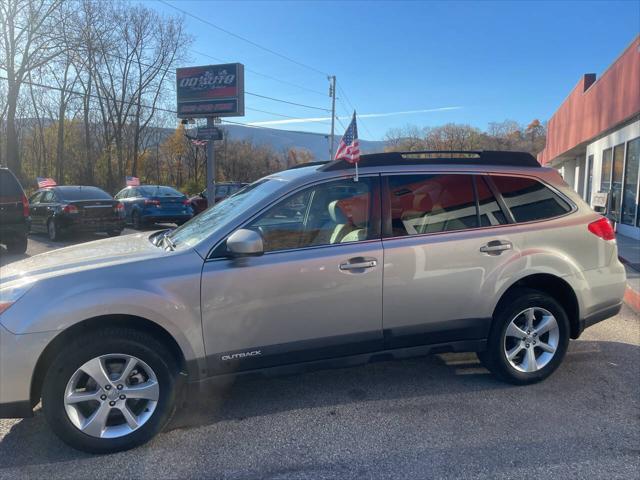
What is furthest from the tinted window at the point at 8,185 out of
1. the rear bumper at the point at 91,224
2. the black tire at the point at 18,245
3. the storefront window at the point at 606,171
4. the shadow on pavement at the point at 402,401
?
the storefront window at the point at 606,171

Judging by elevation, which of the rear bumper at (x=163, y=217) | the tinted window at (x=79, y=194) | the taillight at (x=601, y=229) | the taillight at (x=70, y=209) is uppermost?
the tinted window at (x=79, y=194)

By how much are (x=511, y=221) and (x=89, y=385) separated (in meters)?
3.26

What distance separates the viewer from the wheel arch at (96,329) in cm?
288

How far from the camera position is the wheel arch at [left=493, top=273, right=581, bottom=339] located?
3.87m

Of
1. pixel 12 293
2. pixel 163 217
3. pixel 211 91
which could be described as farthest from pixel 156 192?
pixel 12 293

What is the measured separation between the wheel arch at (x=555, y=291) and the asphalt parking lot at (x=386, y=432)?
0.51m

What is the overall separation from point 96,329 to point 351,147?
229cm

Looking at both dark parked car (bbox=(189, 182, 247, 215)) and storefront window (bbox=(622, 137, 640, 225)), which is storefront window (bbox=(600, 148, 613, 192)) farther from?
dark parked car (bbox=(189, 182, 247, 215))

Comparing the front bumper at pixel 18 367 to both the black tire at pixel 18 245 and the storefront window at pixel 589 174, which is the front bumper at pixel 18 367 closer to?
the black tire at pixel 18 245

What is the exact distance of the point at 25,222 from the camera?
981 centimetres

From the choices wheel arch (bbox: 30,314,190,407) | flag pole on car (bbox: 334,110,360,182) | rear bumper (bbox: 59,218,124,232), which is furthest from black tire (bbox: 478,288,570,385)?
rear bumper (bbox: 59,218,124,232)

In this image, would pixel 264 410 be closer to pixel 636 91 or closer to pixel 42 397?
pixel 42 397

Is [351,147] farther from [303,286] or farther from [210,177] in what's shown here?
[210,177]

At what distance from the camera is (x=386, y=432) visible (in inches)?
127
